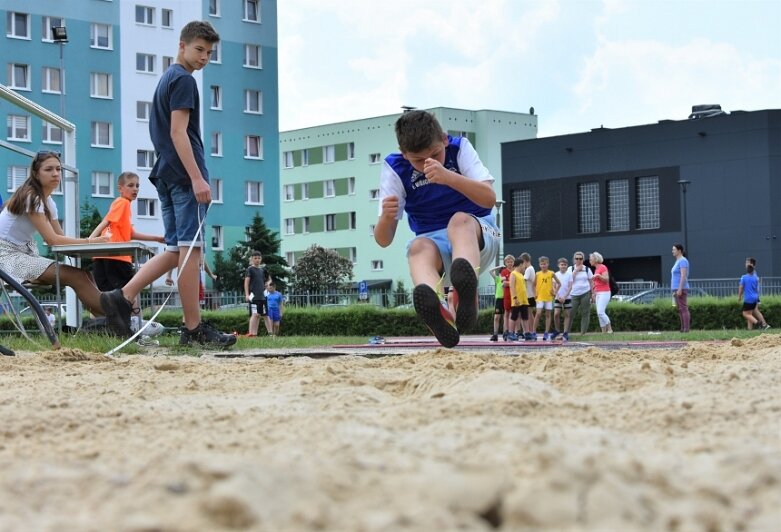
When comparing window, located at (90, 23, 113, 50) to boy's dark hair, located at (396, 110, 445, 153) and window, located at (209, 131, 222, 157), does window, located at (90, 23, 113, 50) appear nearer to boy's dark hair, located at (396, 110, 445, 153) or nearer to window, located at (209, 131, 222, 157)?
window, located at (209, 131, 222, 157)

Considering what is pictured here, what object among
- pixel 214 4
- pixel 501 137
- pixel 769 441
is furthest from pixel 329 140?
pixel 769 441

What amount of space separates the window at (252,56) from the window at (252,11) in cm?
149

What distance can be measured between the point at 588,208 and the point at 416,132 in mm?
56058

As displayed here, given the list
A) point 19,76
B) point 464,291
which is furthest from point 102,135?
point 464,291

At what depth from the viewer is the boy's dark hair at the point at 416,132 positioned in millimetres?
6305

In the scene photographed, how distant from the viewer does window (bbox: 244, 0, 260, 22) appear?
191ft

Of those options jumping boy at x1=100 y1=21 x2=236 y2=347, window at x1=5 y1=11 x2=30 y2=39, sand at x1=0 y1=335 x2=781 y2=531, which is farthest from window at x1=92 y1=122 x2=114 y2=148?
sand at x1=0 y1=335 x2=781 y2=531

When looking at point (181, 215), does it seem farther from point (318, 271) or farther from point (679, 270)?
point (318, 271)

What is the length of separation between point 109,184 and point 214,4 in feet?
38.3

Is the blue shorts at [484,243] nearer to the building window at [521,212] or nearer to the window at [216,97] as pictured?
the window at [216,97]

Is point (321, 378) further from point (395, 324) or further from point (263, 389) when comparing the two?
point (395, 324)

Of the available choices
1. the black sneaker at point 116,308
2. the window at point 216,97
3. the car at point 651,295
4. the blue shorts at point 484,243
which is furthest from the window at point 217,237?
the blue shorts at point 484,243

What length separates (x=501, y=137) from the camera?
8044 cm

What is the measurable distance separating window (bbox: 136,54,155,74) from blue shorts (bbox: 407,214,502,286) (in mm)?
50905
